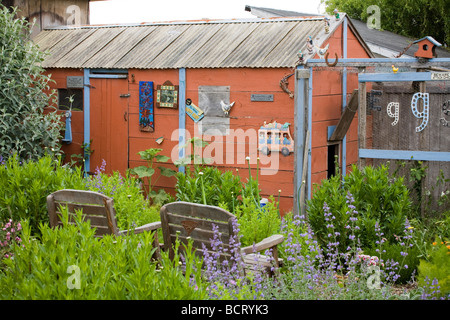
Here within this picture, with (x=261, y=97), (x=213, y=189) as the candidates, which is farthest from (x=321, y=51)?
(x=213, y=189)

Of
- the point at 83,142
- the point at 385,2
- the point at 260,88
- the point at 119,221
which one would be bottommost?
the point at 119,221

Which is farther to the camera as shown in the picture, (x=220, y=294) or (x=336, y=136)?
(x=336, y=136)

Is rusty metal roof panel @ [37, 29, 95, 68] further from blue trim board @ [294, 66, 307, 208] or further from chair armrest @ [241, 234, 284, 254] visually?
chair armrest @ [241, 234, 284, 254]

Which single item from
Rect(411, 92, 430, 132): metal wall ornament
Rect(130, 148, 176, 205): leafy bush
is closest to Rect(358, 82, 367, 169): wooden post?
Rect(411, 92, 430, 132): metal wall ornament

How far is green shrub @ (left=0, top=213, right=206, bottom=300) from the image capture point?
307 cm

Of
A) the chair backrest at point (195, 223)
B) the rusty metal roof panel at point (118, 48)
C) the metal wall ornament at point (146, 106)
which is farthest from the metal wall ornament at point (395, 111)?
the rusty metal roof panel at point (118, 48)

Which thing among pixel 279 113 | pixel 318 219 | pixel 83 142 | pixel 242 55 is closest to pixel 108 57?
pixel 83 142

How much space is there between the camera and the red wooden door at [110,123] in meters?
10.9

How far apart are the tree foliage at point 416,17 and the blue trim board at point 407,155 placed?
47.9ft

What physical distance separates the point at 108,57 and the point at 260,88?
10.4 ft

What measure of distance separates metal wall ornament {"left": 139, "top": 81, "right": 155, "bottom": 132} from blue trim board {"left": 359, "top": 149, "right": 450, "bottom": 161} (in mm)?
3769

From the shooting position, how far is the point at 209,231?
468cm

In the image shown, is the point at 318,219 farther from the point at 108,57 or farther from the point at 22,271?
the point at 108,57
